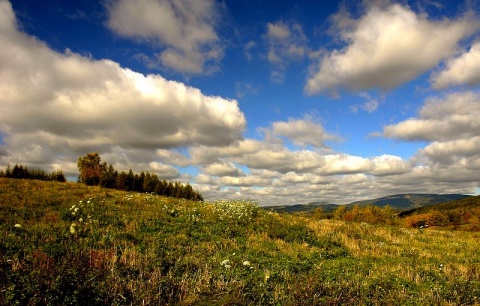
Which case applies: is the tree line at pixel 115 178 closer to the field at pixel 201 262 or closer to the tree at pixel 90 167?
the tree at pixel 90 167

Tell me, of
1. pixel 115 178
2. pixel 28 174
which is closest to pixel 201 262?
pixel 28 174

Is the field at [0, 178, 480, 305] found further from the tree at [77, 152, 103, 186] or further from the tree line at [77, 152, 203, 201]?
the tree at [77, 152, 103, 186]

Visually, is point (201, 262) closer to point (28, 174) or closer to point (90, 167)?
point (28, 174)

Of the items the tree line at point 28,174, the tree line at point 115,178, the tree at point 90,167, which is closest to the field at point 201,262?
the tree line at point 28,174

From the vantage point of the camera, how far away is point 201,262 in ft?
37.5

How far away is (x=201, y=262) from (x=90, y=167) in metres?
81.2

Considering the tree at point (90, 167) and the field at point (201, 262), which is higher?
the tree at point (90, 167)

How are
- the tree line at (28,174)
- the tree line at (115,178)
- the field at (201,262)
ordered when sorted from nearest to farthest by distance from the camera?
the field at (201,262), the tree line at (28,174), the tree line at (115,178)

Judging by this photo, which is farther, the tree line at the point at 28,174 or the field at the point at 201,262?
the tree line at the point at 28,174

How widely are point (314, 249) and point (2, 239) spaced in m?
14.0

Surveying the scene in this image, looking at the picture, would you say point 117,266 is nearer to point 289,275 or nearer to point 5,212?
A: point 289,275

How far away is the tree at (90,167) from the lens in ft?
262

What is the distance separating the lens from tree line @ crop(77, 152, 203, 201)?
7875 centimetres

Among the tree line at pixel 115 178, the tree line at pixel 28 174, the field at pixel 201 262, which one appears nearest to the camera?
the field at pixel 201 262
